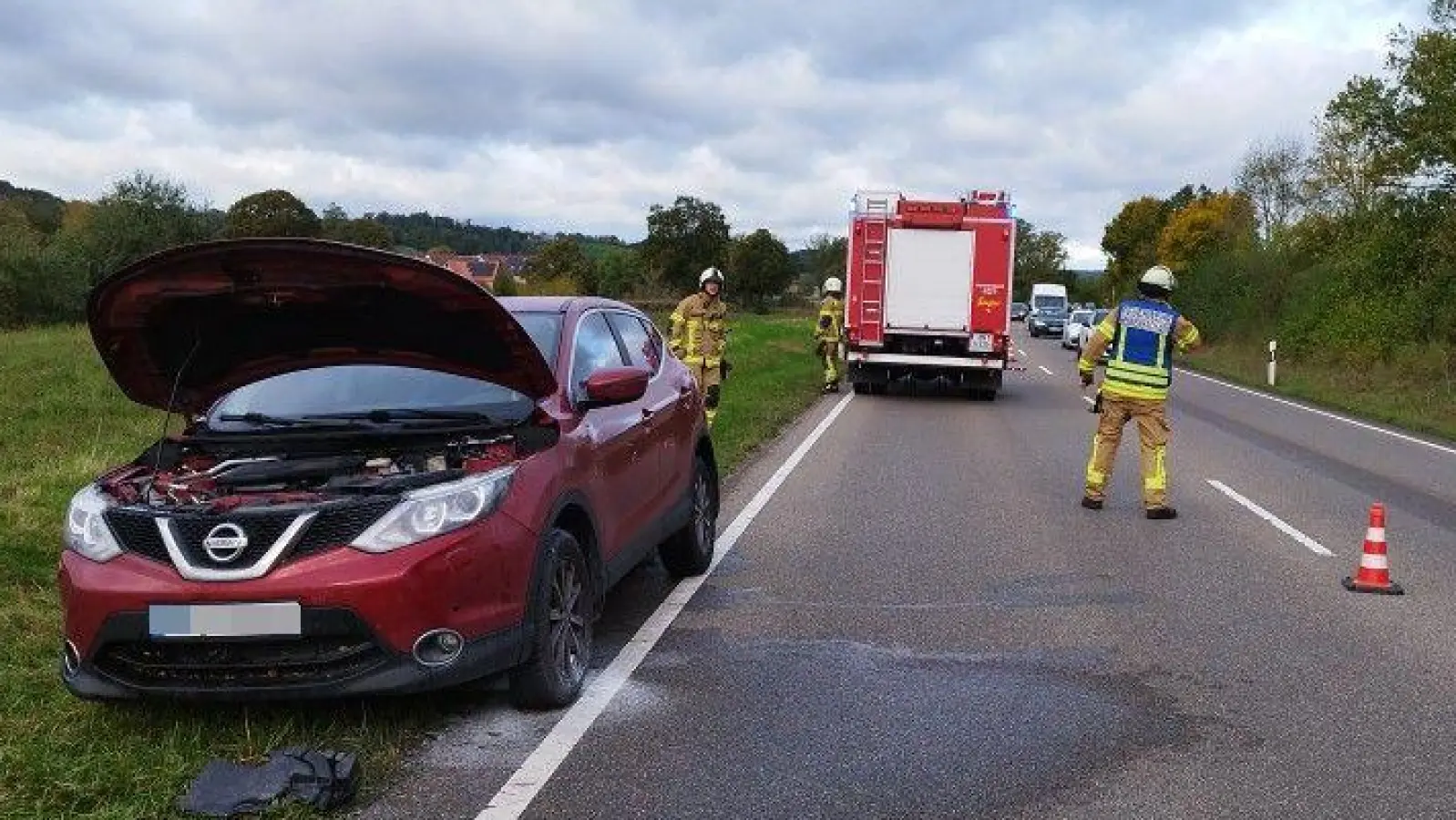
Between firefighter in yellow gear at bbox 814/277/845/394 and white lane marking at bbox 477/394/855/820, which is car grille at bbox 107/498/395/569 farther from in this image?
firefighter in yellow gear at bbox 814/277/845/394

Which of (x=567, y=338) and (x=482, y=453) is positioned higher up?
(x=567, y=338)

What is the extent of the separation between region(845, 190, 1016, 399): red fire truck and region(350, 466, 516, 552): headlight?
15.6 m

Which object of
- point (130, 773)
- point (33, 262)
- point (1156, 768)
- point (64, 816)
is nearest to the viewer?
point (64, 816)

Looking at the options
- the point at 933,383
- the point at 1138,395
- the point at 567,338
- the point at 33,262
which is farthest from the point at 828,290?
the point at 33,262

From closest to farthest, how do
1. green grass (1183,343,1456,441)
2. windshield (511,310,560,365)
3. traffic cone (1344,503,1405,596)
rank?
windshield (511,310,560,365) → traffic cone (1344,503,1405,596) → green grass (1183,343,1456,441)

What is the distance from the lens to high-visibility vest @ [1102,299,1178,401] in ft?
31.1

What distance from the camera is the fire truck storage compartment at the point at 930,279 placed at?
19.5 m

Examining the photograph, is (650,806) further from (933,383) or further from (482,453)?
(933,383)

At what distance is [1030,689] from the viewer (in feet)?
16.9

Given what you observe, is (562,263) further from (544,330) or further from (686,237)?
(544,330)

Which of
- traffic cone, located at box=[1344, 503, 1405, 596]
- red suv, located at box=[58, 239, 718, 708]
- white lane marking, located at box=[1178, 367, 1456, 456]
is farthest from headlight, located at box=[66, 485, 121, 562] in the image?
white lane marking, located at box=[1178, 367, 1456, 456]

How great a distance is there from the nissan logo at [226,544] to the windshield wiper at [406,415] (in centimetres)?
107

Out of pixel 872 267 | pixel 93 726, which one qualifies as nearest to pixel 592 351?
pixel 93 726

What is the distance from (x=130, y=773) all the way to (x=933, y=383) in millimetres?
21040
